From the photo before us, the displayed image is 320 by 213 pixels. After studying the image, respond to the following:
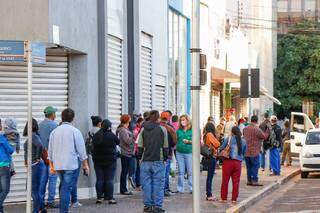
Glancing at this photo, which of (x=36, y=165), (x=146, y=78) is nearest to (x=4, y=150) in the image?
(x=36, y=165)

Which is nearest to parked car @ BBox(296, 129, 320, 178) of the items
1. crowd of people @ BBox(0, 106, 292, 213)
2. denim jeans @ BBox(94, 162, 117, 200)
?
crowd of people @ BBox(0, 106, 292, 213)

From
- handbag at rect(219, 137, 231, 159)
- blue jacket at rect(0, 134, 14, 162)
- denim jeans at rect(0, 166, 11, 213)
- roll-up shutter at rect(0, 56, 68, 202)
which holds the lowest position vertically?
denim jeans at rect(0, 166, 11, 213)

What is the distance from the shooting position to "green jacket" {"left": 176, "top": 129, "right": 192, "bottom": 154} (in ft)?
57.6

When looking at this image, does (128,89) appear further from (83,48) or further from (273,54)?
(273,54)

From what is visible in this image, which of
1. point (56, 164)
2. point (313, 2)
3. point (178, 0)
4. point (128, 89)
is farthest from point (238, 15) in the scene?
point (313, 2)

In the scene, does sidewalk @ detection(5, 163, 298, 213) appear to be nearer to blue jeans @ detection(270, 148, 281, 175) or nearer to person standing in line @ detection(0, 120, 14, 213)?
person standing in line @ detection(0, 120, 14, 213)

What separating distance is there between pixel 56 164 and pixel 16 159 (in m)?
3.20

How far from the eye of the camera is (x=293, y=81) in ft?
211

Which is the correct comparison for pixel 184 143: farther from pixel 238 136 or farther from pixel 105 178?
pixel 105 178

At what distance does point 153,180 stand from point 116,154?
172cm

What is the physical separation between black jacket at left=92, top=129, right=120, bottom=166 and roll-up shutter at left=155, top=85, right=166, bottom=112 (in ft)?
28.1

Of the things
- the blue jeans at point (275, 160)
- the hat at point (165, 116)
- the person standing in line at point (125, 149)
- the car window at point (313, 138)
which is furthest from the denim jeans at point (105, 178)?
the car window at point (313, 138)

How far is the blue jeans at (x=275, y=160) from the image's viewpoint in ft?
81.5

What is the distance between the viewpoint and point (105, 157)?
1552 cm
